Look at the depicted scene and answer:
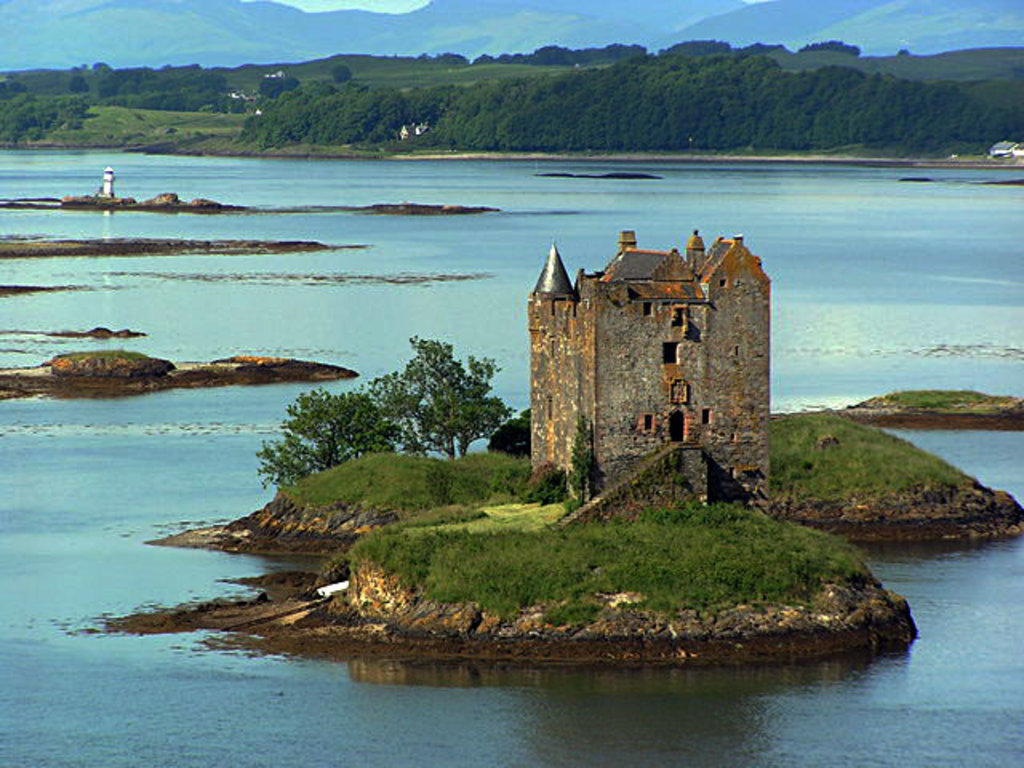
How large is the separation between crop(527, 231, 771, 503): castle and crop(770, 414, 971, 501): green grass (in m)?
10.7

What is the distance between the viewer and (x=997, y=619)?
175ft

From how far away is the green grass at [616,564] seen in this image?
4866 centimetres

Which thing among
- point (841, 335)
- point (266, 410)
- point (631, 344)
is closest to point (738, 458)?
point (631, 344)

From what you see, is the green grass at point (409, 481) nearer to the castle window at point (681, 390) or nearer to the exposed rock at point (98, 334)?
the castle window at point (681, 390)

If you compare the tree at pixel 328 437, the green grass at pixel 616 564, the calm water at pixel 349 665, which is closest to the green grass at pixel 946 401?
the calm water at pixel 349 665

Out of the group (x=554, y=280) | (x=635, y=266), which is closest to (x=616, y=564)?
(x=635, y=266)

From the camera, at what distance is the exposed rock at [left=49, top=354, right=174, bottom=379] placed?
328 feet

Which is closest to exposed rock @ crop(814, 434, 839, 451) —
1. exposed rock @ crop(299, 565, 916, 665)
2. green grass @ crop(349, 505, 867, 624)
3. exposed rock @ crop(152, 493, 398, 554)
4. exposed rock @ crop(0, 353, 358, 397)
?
exposed rock @ crop(152, 493, 398, 554)

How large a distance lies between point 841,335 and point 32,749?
8583 centimetres

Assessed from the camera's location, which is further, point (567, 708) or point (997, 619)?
point (997, 619)

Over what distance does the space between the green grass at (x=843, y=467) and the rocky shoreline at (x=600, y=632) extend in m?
14.0

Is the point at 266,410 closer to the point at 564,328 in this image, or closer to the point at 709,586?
the point at 564,328

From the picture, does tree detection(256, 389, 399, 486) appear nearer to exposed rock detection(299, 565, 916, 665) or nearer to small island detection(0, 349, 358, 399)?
exposed rock detection(299, 565, 916, 665)

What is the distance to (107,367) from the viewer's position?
330 ft
